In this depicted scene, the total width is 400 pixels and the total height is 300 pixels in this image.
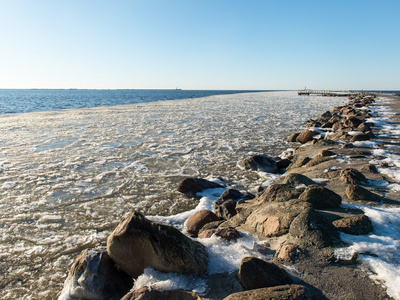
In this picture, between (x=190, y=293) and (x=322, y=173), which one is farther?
(x=322, y=173)

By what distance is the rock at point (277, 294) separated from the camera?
6.56 ft

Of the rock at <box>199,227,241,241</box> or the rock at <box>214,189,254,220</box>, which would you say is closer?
the rock at <box>199,227,241,241</box>

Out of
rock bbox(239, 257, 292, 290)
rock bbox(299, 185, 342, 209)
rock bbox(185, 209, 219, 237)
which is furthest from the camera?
rock bbox(185, 209, 219, 237)

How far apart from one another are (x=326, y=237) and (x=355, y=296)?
721 millimetres

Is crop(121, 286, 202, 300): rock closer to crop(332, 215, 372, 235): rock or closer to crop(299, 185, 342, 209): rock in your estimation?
crop(332, 215, 372, 235): rock

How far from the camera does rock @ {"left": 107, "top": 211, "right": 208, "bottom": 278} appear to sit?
2.59 m

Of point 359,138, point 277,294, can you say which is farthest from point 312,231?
point 359,138

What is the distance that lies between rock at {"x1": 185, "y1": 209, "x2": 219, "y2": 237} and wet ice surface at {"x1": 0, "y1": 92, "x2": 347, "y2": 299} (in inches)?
25.5

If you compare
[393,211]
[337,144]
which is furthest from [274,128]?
[393,211]

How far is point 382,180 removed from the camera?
478 centimetres

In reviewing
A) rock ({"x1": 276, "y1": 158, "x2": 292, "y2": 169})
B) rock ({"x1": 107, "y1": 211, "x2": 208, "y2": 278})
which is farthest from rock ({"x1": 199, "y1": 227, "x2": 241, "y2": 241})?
rock ({"x1": 276, "y1": 158, "x2": 292, "y2": 169})

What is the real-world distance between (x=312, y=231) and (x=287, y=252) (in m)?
0.43

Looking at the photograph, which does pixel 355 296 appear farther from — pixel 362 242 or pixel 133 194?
pixel 133 194

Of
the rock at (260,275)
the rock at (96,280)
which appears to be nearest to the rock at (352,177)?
the rock at (260,275)
